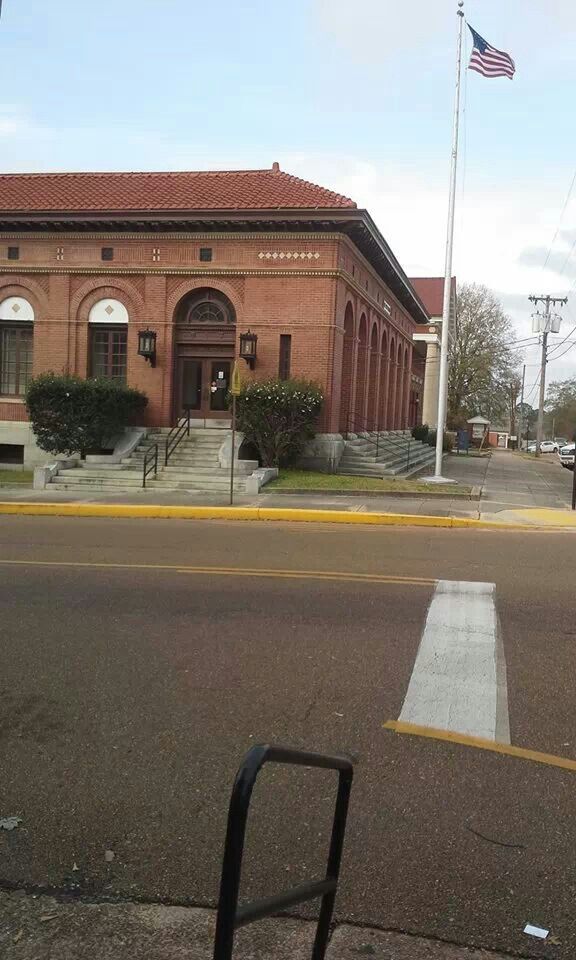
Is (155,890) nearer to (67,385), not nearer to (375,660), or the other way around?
(375,660)

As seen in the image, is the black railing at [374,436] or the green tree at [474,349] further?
the green tree at [474,349]

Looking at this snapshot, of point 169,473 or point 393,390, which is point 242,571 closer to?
point 169,473

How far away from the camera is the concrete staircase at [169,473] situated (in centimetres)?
2005

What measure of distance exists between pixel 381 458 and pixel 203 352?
634cm

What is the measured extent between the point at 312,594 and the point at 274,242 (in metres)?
16.8

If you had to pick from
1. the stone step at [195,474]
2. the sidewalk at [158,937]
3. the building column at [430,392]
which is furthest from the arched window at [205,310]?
the building column at [430,392]

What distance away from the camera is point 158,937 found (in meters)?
3.07

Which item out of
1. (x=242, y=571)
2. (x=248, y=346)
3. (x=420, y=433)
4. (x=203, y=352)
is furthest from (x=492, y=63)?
(x=420, y=433)

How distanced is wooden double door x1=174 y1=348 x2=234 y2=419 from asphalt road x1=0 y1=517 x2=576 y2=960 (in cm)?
1555

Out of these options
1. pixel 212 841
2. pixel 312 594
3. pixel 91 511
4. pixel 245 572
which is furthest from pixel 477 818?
pixel 91 511

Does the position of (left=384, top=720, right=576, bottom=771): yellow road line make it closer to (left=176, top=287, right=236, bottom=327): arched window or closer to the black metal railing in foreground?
the black metal railing in foreground

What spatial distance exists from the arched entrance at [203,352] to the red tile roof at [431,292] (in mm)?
30504

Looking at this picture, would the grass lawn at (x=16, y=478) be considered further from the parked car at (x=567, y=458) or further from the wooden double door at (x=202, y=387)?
the parked car at (x=567, y=458)

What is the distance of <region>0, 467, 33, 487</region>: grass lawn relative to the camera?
68.1 ft
